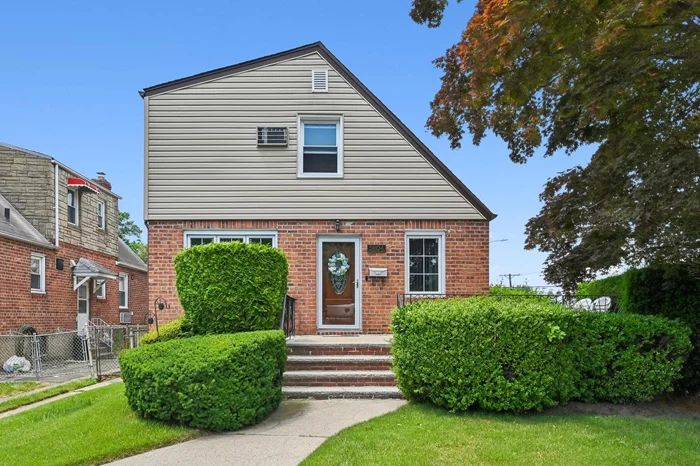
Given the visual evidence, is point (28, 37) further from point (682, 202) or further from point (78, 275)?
point (682, 202)

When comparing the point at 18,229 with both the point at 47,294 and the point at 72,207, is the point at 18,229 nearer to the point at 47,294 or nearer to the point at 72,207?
the point at 47,294

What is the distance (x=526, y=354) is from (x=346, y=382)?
2.53m

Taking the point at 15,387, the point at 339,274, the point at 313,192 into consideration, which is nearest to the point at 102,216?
the point at 15,387

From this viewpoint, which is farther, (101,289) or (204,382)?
(101,289)

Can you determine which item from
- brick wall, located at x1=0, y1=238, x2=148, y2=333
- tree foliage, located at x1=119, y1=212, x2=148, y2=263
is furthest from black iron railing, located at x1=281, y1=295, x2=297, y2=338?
tree foliage, located at x1=119, y1=212, x2=148, y2=263

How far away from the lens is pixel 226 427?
17.7 feet

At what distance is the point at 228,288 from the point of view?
691 cm

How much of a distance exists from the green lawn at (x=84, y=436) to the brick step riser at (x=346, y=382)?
2122mm

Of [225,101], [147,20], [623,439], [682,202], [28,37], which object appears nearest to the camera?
[623,439]

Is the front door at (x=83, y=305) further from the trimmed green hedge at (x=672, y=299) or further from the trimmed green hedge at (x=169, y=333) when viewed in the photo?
the trimmed green hedge at (x=672, y=299)

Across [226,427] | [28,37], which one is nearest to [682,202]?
[226,427]

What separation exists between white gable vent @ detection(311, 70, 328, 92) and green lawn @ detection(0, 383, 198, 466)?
6765 mm

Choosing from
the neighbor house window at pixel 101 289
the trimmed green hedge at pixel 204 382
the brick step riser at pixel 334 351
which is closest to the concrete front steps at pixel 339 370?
the brick step riser at pixel 334 351

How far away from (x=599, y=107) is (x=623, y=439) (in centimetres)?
394
